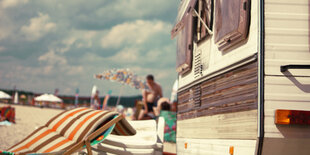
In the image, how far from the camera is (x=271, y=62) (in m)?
2.93

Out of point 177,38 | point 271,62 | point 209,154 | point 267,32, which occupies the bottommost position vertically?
point 209,154

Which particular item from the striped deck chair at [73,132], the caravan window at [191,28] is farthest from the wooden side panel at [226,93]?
the striped deck chair at [73,132]

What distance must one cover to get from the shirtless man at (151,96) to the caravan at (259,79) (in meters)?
5.95

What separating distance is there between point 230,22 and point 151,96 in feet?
22.0

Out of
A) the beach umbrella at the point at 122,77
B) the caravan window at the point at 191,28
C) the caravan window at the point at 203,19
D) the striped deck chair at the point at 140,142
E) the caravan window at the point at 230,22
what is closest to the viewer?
the caravan window at the point at 230,22

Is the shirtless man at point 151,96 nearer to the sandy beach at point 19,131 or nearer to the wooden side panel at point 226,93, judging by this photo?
the sandy beach at point 19,131

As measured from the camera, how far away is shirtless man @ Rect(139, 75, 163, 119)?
1002 centimetres

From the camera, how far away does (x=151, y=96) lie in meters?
10.1

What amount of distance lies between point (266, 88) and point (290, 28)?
23.8 inches

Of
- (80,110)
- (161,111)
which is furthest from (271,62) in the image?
(161,111)

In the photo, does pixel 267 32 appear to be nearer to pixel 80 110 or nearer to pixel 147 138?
pixel 147 138

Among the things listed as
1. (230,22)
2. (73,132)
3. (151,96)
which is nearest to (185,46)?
(230,22)

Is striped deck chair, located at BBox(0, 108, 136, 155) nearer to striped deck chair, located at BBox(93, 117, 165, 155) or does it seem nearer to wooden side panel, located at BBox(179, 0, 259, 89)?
striped deck chair, located at BBox(93, 117, 165, 155)

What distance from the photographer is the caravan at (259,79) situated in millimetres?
2881
